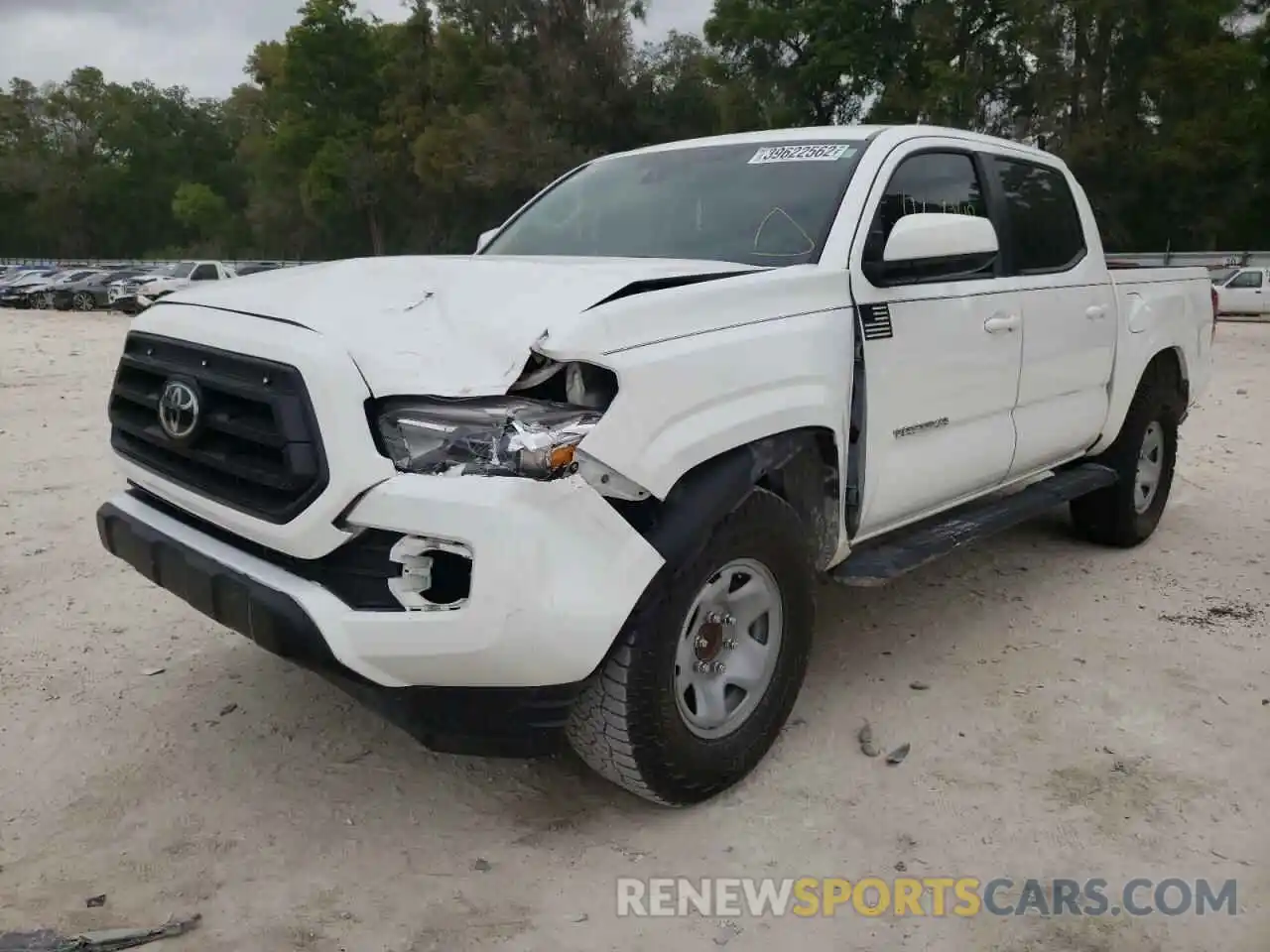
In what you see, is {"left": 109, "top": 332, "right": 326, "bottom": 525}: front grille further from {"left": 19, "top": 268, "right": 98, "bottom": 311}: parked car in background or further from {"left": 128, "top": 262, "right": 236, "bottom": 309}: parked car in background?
{"left": 19, "top": 268, "right": 98, "bottom": 311}: parked car in background

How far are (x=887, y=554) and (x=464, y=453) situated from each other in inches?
68.3

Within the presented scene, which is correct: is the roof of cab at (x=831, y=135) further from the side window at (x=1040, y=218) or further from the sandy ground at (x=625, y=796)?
the sandy ground at (x=625, y=796)

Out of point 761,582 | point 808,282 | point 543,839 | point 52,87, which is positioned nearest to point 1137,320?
point 808,282

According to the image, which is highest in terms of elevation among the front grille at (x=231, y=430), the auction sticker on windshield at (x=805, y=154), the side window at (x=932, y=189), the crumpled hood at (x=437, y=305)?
the auction sticker on windshield at (x=805, y=154)

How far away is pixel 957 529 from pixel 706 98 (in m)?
39.9

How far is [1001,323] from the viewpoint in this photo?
3938mm

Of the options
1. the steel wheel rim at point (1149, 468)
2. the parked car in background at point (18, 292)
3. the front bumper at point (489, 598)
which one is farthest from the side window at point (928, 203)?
the parked car in background at point (18, 292)

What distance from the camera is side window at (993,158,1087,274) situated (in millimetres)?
4348

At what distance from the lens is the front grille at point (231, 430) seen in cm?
248

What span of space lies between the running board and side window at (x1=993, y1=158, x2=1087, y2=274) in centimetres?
94

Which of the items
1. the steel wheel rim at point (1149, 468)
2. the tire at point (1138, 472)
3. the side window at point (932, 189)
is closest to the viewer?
the side window at point (932, 189)

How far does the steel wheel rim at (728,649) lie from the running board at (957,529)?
0.45 metres

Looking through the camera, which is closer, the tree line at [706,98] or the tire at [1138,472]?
the tire at [1138,472]

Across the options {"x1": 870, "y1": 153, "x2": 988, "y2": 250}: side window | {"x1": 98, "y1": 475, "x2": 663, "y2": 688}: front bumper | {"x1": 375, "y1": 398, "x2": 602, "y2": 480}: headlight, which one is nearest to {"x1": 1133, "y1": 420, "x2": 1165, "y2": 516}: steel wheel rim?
{"x1": 870, "y1": 153, "x2": 988, "y2": 250}: side window
